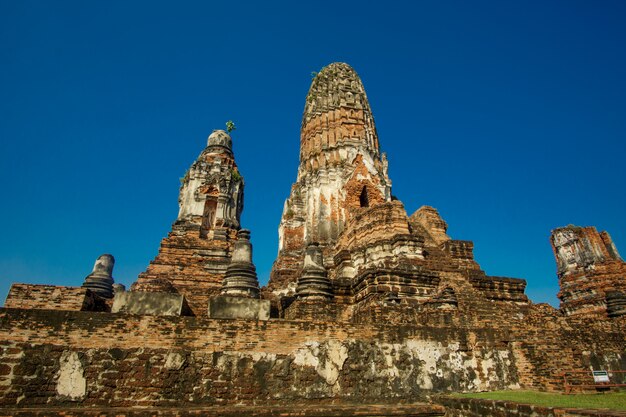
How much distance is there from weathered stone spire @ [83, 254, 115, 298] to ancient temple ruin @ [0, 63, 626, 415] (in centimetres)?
6

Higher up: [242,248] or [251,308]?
[242,248]

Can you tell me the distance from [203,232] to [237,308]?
10.3 m

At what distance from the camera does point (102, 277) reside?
1505cm

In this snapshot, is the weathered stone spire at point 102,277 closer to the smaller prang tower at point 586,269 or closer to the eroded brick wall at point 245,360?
the eroded brick wall at point 245,360

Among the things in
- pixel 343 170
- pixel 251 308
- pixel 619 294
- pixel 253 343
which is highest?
pixel 343 170

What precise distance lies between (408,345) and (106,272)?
1246cm

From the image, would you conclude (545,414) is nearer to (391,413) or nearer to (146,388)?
(391,413)

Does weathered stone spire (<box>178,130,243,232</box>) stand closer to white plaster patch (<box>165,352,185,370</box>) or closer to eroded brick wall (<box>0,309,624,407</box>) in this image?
eroded brick wall (<box>0,309,624,407</box>)

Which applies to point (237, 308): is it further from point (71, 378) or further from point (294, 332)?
point (71, 378)

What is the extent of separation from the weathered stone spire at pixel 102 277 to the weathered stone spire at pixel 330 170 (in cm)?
687

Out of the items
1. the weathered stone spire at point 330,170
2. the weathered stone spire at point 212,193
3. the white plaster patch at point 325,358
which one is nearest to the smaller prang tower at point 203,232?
the weathered stone spire at point 212,193

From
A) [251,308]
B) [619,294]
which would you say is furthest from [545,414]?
[619,294]

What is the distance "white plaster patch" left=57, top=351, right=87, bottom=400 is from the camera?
6680mm

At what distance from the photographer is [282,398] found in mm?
7523
